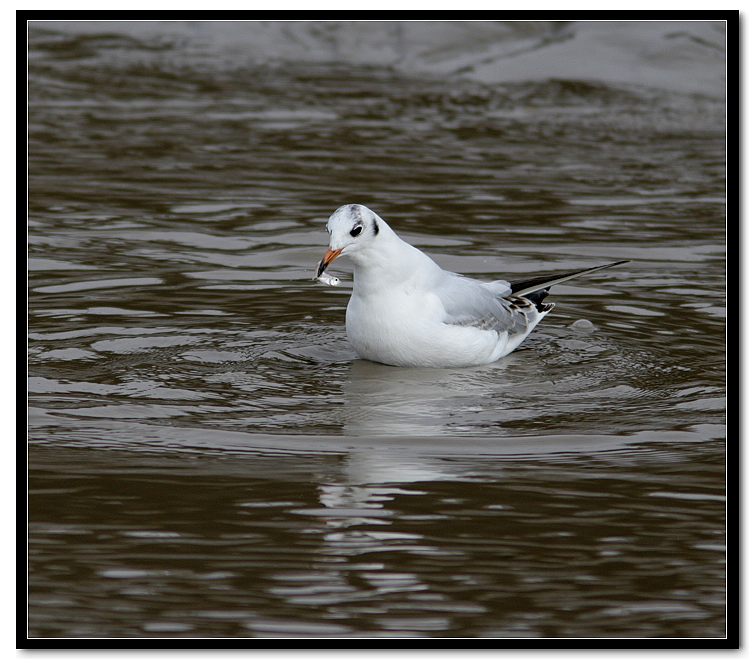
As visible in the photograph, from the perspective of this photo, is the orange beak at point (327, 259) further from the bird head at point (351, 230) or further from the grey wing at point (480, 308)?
the grey wing at point (480, 308)

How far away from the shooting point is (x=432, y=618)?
5.11 metres

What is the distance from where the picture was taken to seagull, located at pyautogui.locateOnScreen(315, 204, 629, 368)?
8.18 m

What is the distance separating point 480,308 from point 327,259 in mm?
1203

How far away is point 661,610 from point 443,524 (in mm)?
1039

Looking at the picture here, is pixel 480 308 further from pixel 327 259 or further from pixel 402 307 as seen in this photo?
pixel 327 259

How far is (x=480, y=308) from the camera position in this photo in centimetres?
863

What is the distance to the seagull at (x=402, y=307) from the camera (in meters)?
8.18

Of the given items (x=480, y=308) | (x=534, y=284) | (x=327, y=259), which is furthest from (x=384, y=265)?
(x=534, y=284)

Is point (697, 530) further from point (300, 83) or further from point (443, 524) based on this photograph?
point (300, 83)

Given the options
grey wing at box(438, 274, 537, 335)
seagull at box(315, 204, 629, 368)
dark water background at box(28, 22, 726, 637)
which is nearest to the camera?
dark water background at box(28, 22, 726, 637)

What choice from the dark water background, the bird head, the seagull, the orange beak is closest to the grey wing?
the seagull

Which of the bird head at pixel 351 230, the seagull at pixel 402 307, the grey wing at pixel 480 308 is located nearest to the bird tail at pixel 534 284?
the grey wing at pixel 480 308

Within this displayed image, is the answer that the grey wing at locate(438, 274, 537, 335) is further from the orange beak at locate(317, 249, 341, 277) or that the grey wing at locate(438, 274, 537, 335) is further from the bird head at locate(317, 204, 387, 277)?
the orange beak at locate(317, 249, 341, 277)

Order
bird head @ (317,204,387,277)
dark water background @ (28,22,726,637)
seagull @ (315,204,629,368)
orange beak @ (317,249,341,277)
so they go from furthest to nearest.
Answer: seagull @ (315,204,629,368), bird head @ (317,204,387,277), orange beak @ (317,249,341,277), dark water background @ (28,22,726,637)
